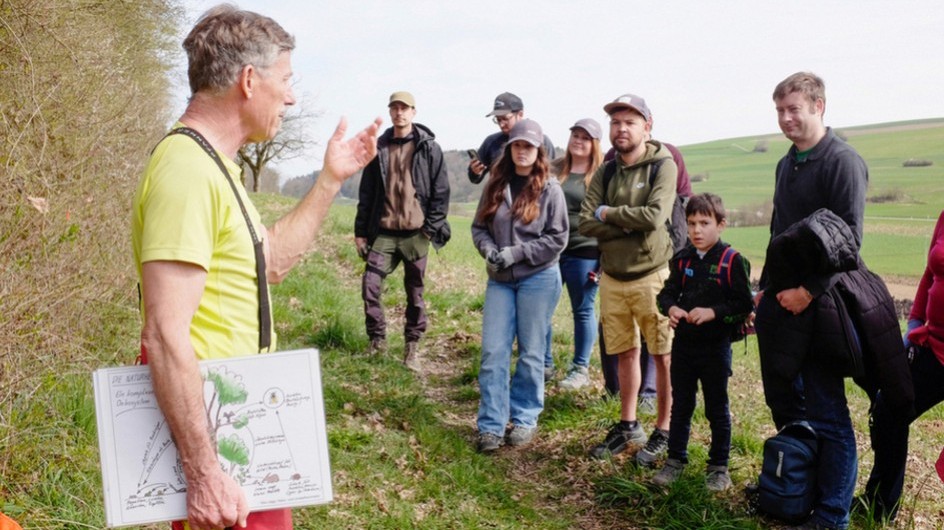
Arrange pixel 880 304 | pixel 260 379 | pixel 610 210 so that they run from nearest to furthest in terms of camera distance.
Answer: pixel 260 379 → pixel 880 304 → pixel 610 210

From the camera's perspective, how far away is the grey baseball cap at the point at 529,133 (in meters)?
5.73

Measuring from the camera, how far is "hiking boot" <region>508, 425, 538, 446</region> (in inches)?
232

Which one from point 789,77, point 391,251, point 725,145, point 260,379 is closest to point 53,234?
point 391,251

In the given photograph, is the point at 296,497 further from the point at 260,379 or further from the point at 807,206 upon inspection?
the point at 807,206

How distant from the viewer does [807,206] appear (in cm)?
452

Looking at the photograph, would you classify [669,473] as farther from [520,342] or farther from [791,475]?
[520,342]

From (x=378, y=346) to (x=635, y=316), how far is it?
113 inches

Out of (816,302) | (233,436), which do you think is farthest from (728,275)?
(233,436)

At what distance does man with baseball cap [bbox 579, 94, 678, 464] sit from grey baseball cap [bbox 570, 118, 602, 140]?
1.19 meters

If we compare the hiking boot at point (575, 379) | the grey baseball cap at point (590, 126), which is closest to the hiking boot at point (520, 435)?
the hiking boot at point (575, 379)

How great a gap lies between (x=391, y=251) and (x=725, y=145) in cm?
5643

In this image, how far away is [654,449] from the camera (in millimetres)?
5312

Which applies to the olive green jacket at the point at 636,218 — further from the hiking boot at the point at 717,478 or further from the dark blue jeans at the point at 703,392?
the hiking boot at the point at 717,478

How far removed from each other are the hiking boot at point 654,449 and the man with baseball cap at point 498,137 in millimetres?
3163
